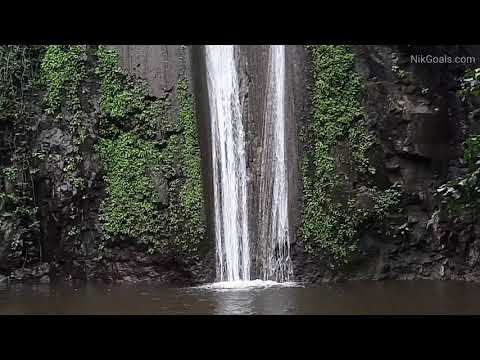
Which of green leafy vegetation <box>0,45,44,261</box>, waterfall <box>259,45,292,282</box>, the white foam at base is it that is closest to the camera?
the white foam at base

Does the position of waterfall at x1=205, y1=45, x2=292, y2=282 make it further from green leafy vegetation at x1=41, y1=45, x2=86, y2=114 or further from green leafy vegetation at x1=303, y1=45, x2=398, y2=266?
green leafy vegetation at x1=41, y1=45, x2=86, y2=114

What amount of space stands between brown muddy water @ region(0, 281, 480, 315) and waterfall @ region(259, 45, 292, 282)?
30.1 inches

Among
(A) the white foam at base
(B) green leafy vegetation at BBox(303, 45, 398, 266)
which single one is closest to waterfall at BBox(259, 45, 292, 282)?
(A) the white foam at base

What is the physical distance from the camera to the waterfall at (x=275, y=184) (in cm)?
966

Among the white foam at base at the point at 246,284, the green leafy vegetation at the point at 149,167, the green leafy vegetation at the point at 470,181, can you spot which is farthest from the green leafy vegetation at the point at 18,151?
the green leafy vegetation at the point at 470,181

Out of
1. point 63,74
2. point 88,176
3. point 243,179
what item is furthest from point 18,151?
point 243,179

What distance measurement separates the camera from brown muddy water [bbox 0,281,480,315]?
267 inches

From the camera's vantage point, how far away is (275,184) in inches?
395

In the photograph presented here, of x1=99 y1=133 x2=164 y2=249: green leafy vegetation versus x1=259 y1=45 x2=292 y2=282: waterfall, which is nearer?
x1=259 y1=45 x2=292 y2=282: waterfall

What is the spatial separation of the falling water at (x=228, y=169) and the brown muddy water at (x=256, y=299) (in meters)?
0.99

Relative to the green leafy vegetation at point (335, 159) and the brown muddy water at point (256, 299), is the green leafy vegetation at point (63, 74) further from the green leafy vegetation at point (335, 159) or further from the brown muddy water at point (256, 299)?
the green leafy vegetation at point (335, 159)

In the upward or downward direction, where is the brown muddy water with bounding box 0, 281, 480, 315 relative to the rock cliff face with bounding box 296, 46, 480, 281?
downward
